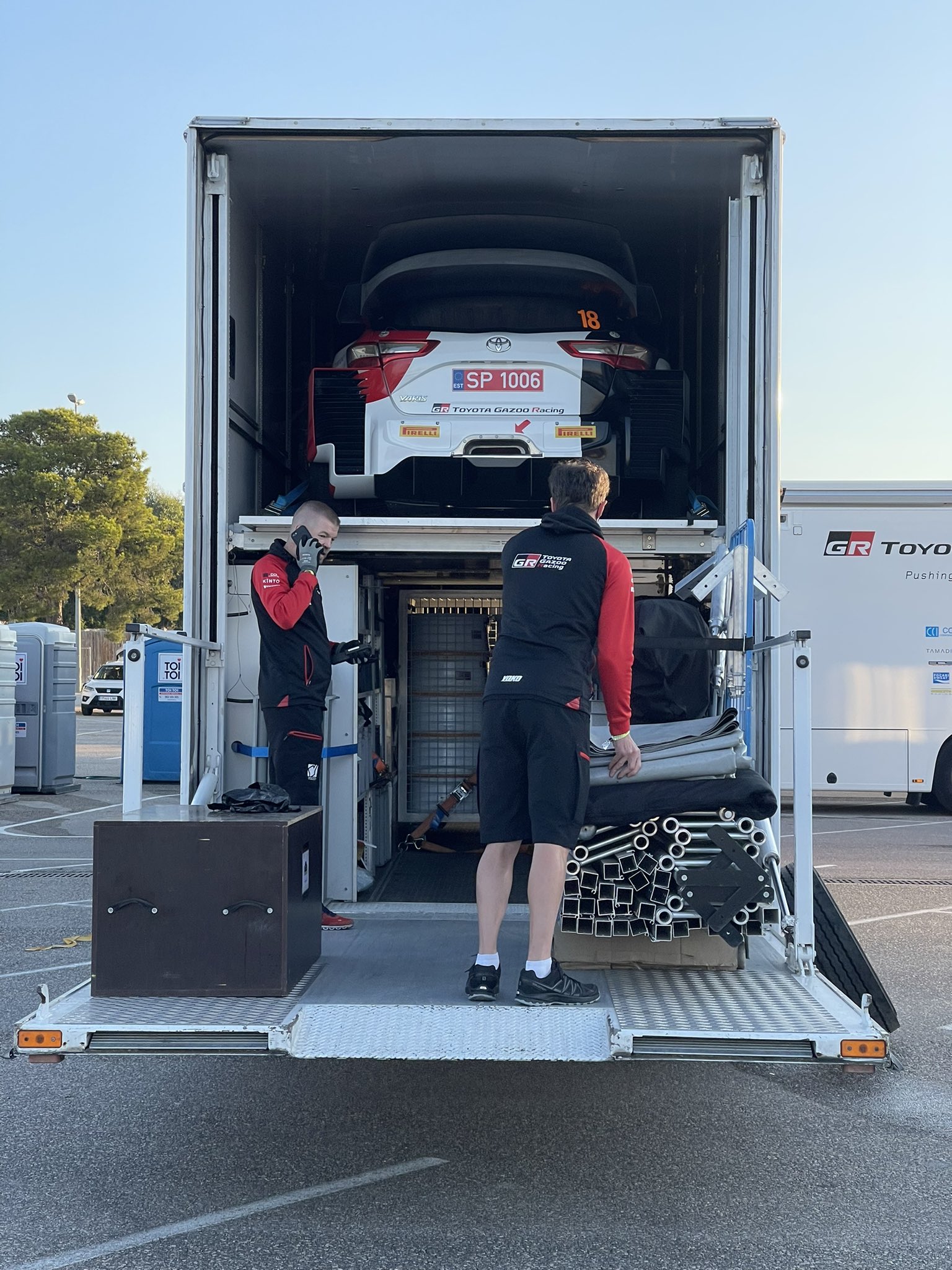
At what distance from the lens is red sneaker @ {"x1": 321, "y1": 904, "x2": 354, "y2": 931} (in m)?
4.75

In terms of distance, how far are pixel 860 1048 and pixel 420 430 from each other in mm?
3271

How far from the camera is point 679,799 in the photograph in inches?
144

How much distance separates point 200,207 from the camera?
194 inches

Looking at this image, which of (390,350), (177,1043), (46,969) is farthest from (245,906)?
(46,969)

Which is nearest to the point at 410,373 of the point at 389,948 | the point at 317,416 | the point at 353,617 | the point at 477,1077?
the point at 317,416

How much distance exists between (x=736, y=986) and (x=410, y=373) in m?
3.05

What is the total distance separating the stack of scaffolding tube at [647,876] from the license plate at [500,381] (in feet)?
7.81

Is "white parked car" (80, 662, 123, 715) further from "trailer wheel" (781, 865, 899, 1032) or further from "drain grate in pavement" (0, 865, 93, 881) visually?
"trailer wheel" (781, 865, 899, 1032)

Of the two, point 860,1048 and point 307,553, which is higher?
point 307,553

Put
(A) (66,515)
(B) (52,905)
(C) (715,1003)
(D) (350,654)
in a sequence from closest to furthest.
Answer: (C) (715,1003) < (D) (350,654) < (B) (52,905) < (A) (66,515)

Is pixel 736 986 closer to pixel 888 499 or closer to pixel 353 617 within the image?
pixel 353 617

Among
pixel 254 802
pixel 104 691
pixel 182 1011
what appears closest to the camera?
pixel 182 1011

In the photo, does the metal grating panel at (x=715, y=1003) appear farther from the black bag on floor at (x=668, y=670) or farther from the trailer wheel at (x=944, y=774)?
the trailer wheel at (x=944, y=774)

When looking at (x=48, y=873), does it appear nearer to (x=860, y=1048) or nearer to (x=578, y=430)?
(x=578, y=430)
